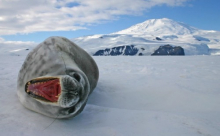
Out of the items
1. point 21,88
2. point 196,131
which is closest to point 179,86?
point 196,131

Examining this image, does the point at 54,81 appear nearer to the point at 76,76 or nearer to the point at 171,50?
the point at 76,76

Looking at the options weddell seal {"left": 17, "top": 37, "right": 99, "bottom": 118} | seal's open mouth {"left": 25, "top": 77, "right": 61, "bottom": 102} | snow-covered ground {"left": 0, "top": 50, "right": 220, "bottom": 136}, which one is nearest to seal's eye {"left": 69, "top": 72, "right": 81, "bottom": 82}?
weddell seal {"left": 17, "top": 37, "right": 99, "bottom": 118}

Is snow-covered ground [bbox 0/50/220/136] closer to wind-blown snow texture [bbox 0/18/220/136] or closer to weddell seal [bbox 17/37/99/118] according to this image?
wind-blown snow texture [bbox 0/18/220/136]

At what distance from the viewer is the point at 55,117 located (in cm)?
203

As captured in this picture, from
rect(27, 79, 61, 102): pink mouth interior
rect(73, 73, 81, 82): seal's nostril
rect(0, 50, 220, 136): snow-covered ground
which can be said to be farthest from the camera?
rect(73, 73, 81, 82): seal's nostril

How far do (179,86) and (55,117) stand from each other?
2.67 m

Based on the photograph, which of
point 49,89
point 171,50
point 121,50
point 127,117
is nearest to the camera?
point 49,89

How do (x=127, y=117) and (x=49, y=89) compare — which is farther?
(x=127, y=117)

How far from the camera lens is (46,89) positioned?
1770 mm

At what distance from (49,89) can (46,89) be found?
0.04m

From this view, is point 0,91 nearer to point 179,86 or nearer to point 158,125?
point 158,125

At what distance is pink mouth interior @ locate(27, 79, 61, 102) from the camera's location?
5.64 feet

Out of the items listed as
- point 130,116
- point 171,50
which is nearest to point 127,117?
point 130,116

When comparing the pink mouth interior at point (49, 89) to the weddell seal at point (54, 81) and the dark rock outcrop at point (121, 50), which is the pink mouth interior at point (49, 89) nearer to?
the weddell seal at point (54, 81)
